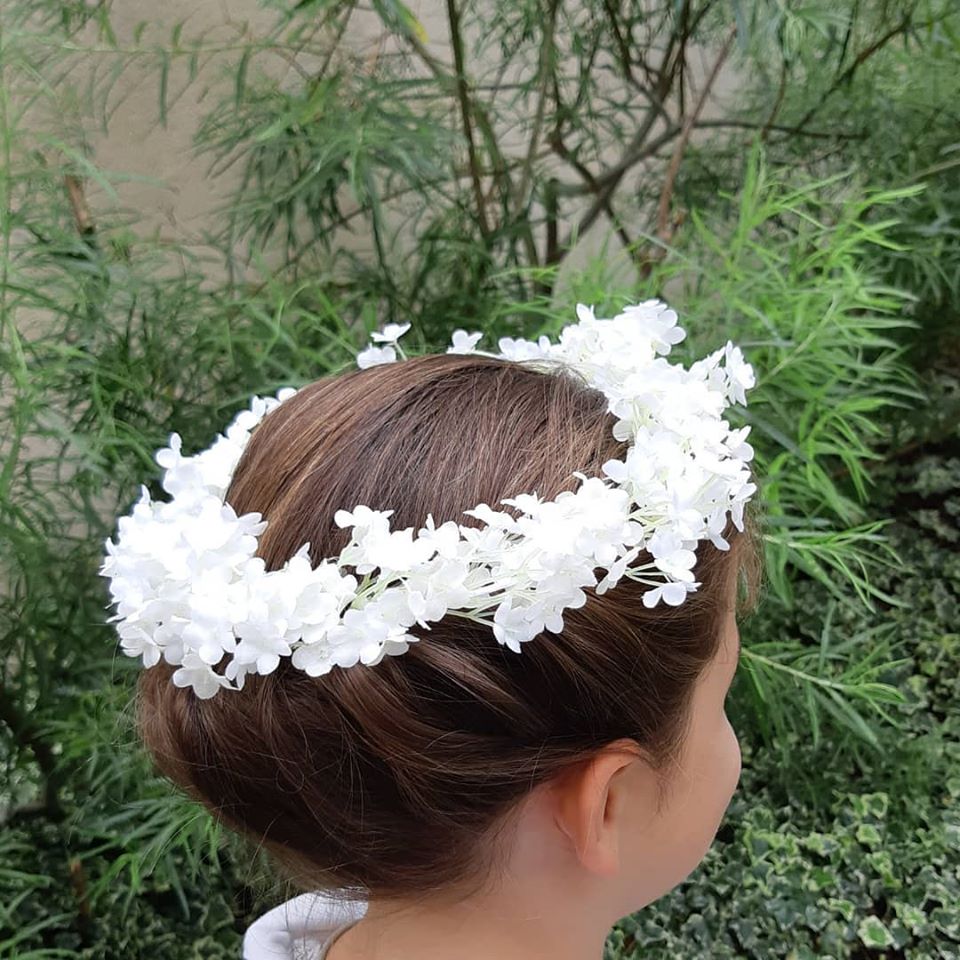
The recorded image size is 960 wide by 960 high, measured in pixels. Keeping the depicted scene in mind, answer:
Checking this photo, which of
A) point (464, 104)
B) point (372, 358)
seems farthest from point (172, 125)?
point (372, 358)

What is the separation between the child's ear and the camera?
64 cm

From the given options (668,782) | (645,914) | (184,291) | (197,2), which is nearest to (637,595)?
(668,782)

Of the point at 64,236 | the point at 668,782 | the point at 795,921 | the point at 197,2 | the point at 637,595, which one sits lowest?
the point at 795,921

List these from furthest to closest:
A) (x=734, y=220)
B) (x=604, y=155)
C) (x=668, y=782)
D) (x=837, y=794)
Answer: (x=604, y=155) < (x=734, y=220) < (x=837, y=794) < (x=668, y=782)

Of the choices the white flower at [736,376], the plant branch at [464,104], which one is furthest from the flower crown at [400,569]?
the plant branch at [464,104]

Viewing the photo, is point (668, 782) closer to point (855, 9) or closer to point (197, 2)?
point (855, 9)

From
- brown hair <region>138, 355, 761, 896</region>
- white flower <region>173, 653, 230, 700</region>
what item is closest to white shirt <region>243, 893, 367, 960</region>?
brown hair <region>138, 355, 761, 896</region>

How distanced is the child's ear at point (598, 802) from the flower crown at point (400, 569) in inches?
5.4

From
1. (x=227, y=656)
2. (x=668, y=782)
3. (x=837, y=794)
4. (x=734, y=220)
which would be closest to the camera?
(x=227, y=656)

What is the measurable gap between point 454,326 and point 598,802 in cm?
100

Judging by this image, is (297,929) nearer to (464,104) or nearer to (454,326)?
(454,326)

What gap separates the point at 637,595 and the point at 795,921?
4.14ft

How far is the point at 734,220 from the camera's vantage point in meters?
1.93

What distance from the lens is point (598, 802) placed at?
645 mm
